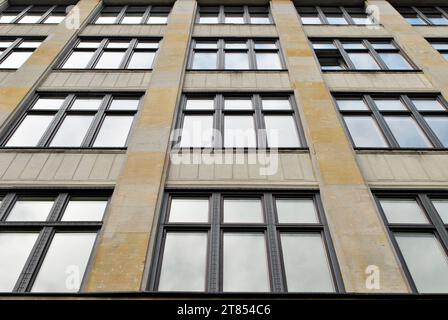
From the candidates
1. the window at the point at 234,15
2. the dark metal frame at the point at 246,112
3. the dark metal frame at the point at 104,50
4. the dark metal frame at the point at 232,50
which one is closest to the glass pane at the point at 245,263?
the dark metal frame at the point at 246,112

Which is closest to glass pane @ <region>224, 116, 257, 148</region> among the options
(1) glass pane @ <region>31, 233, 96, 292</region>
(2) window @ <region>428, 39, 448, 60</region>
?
(1) glass pane @ <region>31, 233, 96, 292</region>

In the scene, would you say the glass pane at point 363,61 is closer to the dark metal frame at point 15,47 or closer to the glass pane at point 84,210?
the glass pane at point 84,210

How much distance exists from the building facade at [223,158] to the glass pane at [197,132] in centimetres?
6

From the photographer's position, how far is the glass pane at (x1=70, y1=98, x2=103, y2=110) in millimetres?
12242

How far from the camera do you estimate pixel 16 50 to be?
15.7m

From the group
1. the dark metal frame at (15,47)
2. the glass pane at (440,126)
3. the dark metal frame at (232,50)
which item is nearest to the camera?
the glass pane at (440,126)

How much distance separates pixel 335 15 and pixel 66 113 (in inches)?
545

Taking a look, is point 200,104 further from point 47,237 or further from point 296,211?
point 47,237

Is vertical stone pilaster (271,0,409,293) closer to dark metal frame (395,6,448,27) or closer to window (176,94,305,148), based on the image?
window (176,94,305,148)

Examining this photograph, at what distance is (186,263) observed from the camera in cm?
782

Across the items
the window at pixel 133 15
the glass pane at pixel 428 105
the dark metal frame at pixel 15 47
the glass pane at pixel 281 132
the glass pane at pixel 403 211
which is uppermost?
the window at pixel 133 15

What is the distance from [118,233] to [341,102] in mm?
8400

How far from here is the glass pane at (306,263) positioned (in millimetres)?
7398
